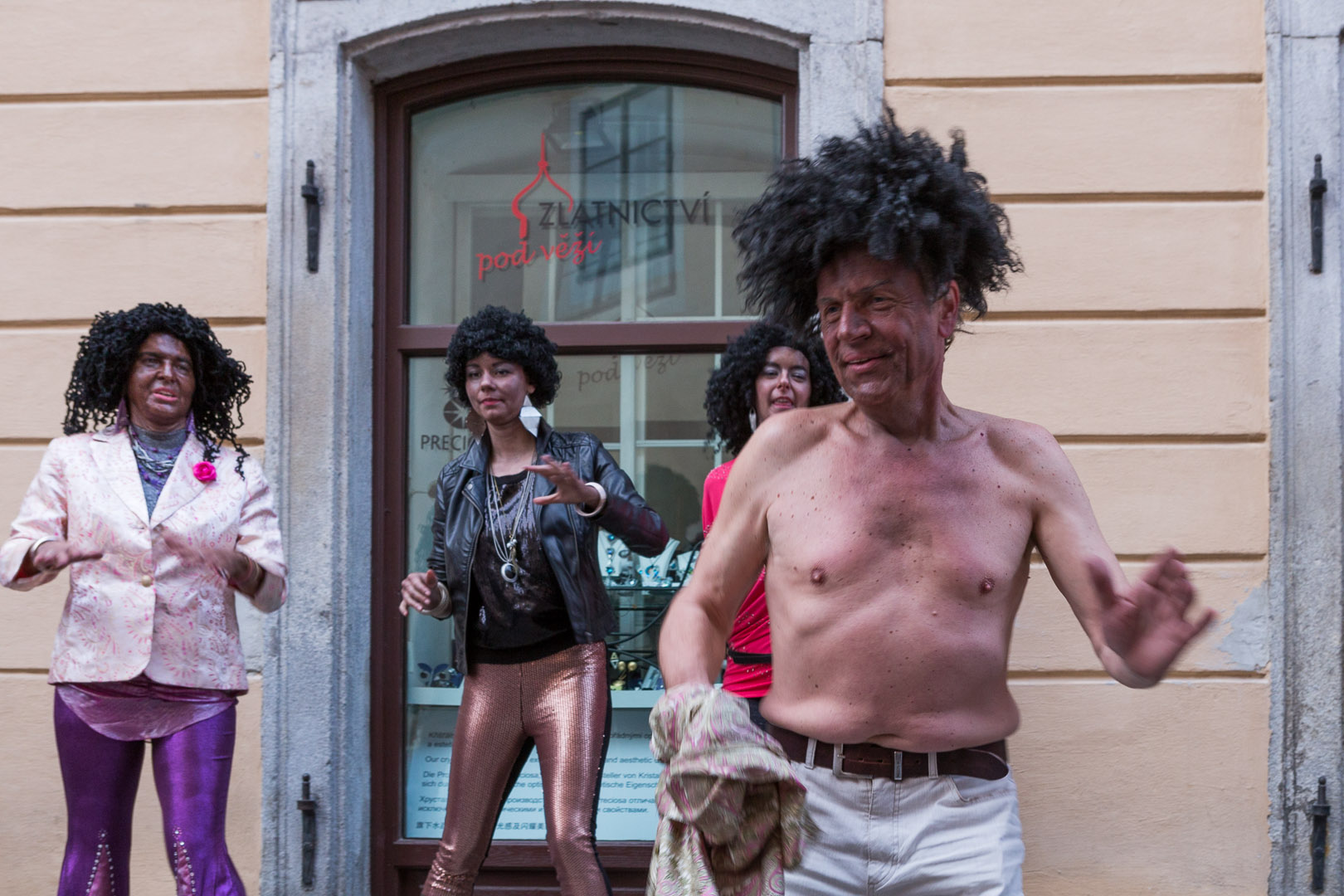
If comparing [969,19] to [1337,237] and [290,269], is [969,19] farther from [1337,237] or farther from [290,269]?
[290,269]

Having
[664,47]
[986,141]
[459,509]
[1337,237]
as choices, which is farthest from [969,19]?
[459,509]

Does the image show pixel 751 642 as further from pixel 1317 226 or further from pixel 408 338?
pixel 1317 226

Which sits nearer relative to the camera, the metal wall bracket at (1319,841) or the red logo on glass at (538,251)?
the metal wall bracket at (1319,841)

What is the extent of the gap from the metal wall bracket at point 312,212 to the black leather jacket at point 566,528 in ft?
4.22

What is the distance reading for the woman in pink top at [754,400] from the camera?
13.1 ft

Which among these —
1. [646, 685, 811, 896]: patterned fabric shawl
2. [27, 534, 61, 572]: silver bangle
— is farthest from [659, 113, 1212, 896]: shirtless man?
[27, 534, 61, 572]: silver bangle

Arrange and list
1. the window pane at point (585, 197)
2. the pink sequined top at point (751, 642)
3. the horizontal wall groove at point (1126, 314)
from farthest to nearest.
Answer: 1. the window pane at point (585, 197)
2. the horizontal wall groove at point (1126, 314)
3. the pink sequined top at point (751, 642)

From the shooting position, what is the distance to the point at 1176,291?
5.02 meters

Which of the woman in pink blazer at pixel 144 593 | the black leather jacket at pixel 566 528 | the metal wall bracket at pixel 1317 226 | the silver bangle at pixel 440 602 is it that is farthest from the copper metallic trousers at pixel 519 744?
the metal wall bracket at pixel 1317 226

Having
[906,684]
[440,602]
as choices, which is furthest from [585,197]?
[906,684]

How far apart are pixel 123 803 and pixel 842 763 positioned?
2.60 meters

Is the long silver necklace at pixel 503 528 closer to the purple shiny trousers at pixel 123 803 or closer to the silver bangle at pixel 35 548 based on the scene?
the purple shiny trousers at pixel 123 803

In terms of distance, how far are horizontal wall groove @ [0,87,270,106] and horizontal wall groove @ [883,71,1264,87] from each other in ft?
Result: 9.05

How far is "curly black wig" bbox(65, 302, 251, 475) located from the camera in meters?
4.21
